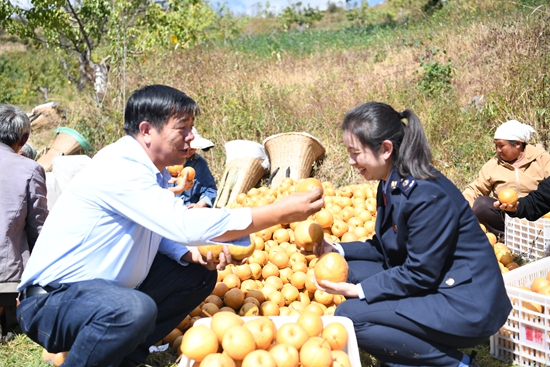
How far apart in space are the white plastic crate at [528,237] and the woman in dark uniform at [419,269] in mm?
1818

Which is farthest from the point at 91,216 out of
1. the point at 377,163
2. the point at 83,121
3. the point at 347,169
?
the point at 83,121

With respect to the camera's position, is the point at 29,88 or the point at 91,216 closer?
the point at 91,216

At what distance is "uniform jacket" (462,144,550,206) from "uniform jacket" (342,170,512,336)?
2.46m

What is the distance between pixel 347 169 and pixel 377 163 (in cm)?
424

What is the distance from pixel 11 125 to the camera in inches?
136

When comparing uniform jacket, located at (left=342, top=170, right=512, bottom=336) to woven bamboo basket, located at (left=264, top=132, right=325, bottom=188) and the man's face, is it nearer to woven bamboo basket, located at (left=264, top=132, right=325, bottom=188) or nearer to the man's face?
the man's face

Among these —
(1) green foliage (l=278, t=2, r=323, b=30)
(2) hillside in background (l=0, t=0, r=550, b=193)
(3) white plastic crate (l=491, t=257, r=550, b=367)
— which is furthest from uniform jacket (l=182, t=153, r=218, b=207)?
(1) green foliage (l=278, t=2, r=323, b=30)

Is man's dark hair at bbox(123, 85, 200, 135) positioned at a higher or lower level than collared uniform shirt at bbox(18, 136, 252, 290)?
higher

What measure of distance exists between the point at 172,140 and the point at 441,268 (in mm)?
1534

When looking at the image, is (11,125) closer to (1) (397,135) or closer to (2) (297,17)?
(1) (397,135)

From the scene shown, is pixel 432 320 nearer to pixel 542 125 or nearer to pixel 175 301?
pixel 175 301

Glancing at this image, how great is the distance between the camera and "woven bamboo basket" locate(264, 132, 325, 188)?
20.7ft

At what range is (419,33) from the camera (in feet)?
36.4

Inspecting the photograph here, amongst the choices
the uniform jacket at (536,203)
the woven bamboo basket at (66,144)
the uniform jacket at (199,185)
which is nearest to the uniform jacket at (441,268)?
the uniform jacket at (536,203)
